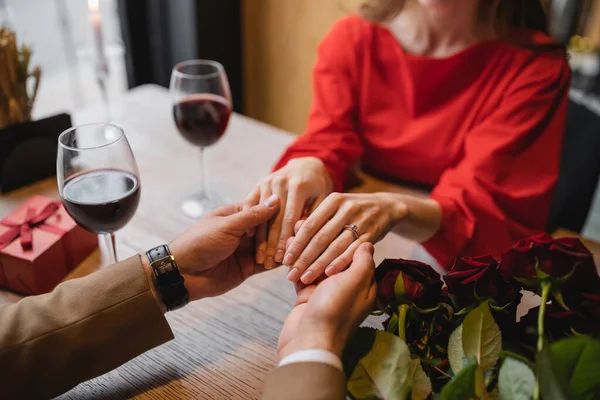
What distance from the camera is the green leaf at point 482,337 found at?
21.3 inches

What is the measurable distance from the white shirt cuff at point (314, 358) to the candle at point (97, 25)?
1162mm

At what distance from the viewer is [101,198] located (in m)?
0.78

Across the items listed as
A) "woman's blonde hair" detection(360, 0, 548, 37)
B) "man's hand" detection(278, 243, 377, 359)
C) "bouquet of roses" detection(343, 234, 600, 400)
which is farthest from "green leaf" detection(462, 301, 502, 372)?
"woman's blonde hair" detection(360, 0, 548, 37)

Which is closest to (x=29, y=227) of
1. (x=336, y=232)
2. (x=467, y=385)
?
(x=336, y=232)

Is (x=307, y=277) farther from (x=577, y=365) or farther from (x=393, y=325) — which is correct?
(x=577, y=365)

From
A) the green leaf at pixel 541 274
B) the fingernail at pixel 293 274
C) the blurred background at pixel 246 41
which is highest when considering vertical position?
the green leaf at pixel 541 274

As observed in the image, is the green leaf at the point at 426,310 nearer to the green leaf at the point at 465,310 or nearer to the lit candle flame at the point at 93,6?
the green leaf at the point at 465,310

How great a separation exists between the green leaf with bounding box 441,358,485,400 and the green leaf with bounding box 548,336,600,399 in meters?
0.07

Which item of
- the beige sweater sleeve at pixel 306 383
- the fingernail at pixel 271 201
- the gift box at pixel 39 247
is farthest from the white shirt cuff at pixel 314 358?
the gift box at pixel 39 247

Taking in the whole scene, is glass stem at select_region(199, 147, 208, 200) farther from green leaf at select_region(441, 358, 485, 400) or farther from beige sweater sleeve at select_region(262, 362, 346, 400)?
green leaf at select_region(441, 358, 485, 400)

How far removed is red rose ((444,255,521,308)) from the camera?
574mm

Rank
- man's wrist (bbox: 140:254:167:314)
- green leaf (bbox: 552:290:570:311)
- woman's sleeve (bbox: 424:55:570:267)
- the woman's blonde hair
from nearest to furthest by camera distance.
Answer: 1. green leaf (bbox: 552:290:570:311)
2. man's wrist (bbox: 140:254:167:314)
3. woman's sleeve (bbox: 424:55:570:267)
4. the woman's blonde hair

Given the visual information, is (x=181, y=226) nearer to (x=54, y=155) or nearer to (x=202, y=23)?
(x=54, y=155)

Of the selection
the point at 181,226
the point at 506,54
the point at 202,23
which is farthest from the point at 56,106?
the point at 506,54
